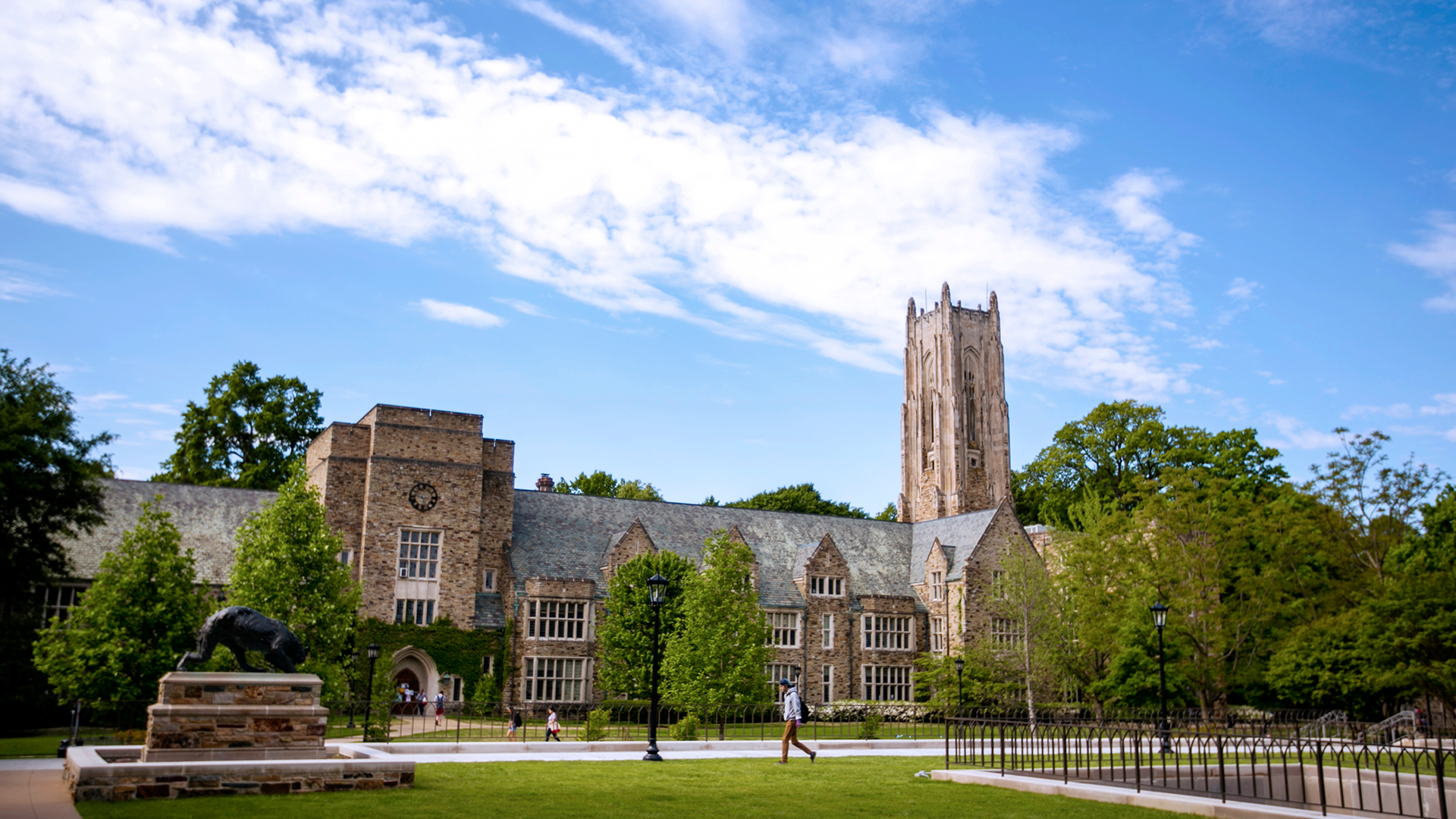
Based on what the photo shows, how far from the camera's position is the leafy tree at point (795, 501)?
8431 centimetres

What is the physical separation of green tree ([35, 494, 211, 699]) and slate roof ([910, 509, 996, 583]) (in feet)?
115

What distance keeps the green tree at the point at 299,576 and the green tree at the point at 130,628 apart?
2302 millimetres

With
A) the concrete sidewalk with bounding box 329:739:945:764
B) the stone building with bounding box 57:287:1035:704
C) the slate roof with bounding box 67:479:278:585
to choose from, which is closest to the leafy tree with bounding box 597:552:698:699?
the stone building with bounding box 57:287:1035:704

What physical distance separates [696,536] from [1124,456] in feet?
114

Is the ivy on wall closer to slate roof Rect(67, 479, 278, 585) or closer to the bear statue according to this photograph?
slate roof Rect(67, 479, 278, 585)

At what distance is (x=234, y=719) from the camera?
17.6 m

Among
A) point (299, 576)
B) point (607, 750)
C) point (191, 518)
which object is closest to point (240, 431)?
point (191, 518)

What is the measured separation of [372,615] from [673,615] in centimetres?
1207

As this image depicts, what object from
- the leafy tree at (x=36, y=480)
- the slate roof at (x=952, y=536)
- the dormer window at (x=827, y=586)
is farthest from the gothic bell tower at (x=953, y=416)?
the leafy tree at (x=36, y=480)

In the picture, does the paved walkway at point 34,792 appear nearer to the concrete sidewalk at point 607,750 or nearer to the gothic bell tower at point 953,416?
the concrete sidewalk at point 607,750

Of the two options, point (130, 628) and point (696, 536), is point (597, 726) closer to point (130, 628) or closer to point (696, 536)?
point (130, 628)

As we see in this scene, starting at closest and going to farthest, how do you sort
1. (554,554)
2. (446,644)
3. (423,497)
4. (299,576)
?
(299,576)
(446,644)
(423,497)
(554,554)

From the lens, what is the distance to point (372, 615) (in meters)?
43.7

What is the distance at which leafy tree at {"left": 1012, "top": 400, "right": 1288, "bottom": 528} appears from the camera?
6438cm
